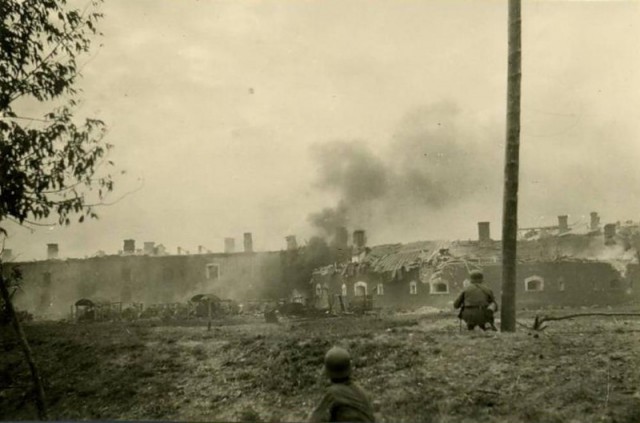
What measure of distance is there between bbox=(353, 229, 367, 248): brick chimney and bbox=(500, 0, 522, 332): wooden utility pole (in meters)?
6.48

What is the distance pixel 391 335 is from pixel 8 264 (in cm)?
494

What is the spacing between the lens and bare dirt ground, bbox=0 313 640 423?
5.64m

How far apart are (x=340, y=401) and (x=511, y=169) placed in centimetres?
445

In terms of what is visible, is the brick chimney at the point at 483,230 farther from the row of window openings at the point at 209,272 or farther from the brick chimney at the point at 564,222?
the row of window openings at the point at 209,272

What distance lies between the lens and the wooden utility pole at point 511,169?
24.3 ft

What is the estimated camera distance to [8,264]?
719 centimetres

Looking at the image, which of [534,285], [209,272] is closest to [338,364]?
[534,285]

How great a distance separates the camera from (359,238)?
15.4 m

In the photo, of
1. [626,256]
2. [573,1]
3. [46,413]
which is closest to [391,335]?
[46,413]

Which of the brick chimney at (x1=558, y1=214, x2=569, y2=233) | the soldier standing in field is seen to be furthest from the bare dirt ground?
the brick chimney at (x1=558, y1=214, x2=569, y2=233)

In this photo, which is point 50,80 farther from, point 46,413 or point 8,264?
point 46,413

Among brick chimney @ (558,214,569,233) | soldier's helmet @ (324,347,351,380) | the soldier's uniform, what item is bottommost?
the soldier's uniform

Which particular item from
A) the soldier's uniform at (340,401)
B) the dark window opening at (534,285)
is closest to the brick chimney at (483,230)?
the soldier's uniform at (340,401)

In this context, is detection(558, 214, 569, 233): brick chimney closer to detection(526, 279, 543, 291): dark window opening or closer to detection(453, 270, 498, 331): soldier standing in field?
detection(526, 279, 543, 291): dark window opening
